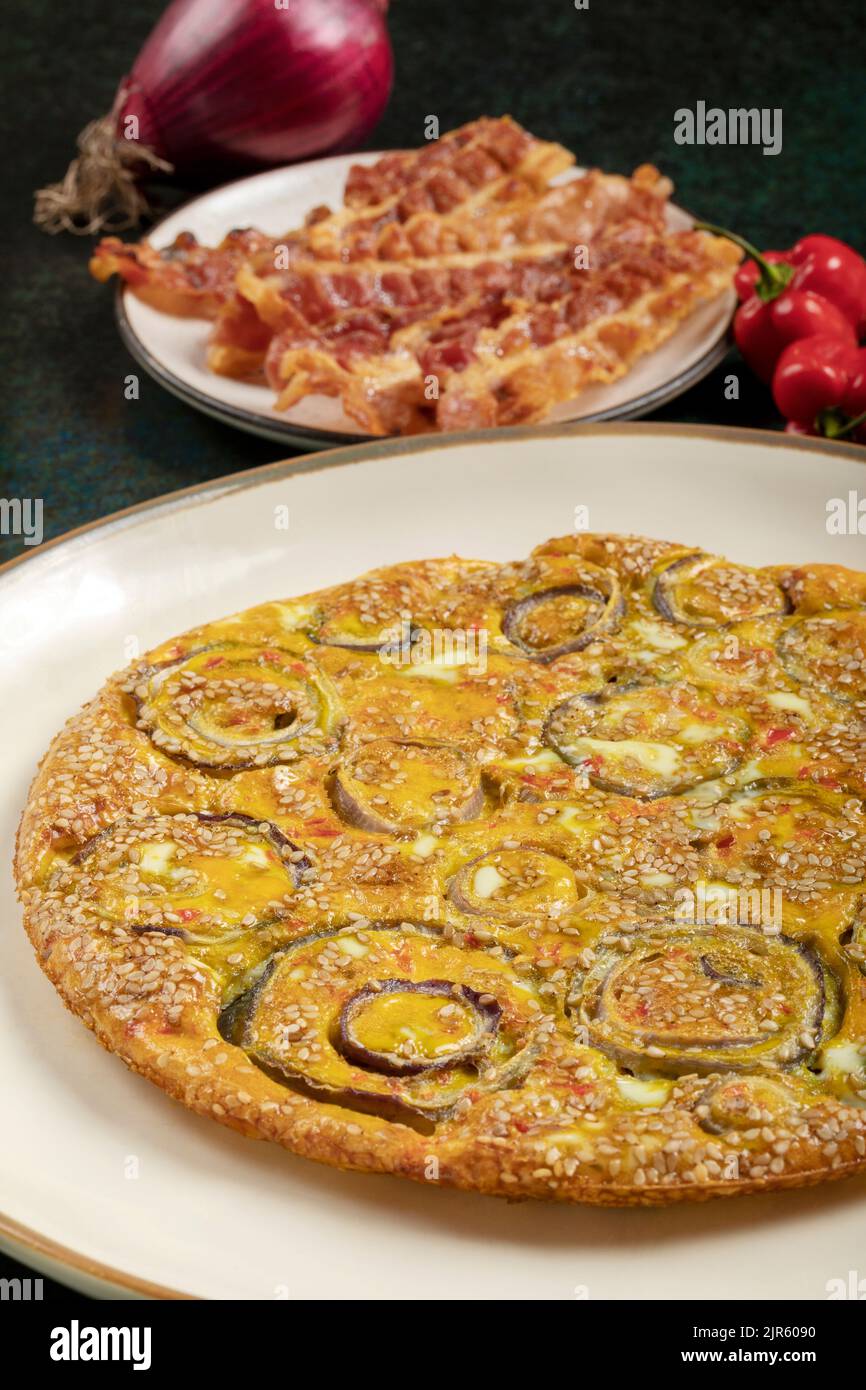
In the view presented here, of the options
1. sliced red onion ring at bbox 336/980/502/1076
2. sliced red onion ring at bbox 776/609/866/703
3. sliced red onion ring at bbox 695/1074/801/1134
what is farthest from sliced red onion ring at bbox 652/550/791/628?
sliced red onion ring at bbox 695/1074/801/1134

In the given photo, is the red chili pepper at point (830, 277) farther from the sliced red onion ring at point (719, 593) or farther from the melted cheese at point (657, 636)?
the melted cheese at point (657, 636)

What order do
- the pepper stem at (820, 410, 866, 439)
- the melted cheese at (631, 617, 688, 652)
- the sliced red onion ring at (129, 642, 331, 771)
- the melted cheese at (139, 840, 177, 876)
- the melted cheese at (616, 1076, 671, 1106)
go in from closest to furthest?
the melted cheese at (616, 1076, 671, 1106) → the melted cheese at (139, 840, 177, 876) → the sliced red onion ring at (129, 642, 331, 771) → the melted cheese at (631, 617, 688, 652) → the pepper stem at (820, 410, 866, 439)

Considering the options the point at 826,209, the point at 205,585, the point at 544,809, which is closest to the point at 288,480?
the point at 205,585

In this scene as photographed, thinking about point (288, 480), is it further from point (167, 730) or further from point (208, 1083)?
point (208, 1083)

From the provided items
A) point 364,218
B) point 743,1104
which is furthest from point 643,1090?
point 364,218

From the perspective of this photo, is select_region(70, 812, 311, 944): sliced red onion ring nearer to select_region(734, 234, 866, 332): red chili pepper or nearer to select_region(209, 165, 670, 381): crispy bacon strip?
select_region(209, 165, 670, 381): crispy bacon strip

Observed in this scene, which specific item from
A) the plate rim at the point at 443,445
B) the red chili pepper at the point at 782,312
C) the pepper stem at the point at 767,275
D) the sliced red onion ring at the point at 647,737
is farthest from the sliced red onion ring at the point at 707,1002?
the pepper stem at the point at 767,275
